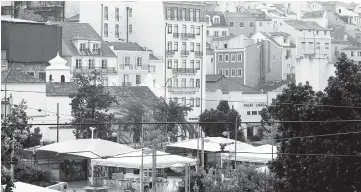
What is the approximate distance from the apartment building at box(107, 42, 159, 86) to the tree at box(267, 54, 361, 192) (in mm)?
50202

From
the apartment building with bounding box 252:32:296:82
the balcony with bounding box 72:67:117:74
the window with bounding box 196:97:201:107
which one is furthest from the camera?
the apartment building with bounding box 252:32:296:82

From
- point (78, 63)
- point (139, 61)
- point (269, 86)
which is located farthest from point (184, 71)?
point (78, 63)

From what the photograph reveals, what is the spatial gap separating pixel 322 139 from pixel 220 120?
145 ft

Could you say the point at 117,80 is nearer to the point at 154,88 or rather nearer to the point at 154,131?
the point at 154,88

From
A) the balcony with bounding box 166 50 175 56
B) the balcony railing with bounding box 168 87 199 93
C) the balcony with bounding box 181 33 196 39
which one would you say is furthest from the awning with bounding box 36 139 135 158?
the balcony with bounding box 181 33 196 39

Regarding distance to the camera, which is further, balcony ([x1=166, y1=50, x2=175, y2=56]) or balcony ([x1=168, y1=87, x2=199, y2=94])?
balcony ([x1=166, y1=50, x2=175, y2=56])

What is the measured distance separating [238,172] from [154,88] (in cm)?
4559

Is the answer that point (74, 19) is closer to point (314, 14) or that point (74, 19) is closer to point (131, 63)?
point (131, 63)

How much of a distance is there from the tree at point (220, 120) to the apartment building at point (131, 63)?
263 inches

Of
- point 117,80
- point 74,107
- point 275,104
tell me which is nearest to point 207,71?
point 117,80

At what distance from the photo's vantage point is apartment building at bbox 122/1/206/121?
271ft

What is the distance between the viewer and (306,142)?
25703mm

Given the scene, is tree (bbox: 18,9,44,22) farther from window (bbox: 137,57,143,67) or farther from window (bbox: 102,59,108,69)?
window (bbox: 137,57,143,67)

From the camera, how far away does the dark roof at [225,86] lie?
277ft
